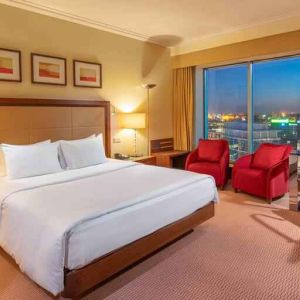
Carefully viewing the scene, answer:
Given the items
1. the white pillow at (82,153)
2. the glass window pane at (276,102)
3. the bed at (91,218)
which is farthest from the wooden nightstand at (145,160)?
the glass window pane at (276,102)

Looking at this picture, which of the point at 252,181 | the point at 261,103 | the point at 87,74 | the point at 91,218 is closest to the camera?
the point at 91,218

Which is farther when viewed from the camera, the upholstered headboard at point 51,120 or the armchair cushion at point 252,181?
the armchair cushion at point 252,181

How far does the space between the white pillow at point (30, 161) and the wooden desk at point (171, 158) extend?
2.25m

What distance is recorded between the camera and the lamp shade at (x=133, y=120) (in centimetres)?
507

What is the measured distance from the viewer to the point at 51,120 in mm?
4156

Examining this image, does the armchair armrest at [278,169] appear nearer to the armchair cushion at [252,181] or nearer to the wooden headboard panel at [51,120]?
the armchair cushion at [252,181]

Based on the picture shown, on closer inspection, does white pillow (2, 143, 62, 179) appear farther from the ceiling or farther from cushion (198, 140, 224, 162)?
cushion (198, 140, 224, 162)

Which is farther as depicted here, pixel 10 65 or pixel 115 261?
pixel 10 65

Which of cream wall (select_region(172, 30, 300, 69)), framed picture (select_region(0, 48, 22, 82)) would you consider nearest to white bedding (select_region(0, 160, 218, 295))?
framed picture (select_region(0, 48, 22, 82))

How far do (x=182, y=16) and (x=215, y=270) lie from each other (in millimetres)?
3555

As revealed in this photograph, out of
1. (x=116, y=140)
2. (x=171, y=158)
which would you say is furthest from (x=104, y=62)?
(x=171, y=158)

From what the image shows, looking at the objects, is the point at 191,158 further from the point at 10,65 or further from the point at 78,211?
the point at 78,211

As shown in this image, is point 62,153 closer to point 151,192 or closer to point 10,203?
point 10,203

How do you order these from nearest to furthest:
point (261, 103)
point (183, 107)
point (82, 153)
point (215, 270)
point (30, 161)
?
1. point (215, 270)
2. point (30, 161)
3. point (82, 153)
4. point (261, 103)
5. point (183, 107)
